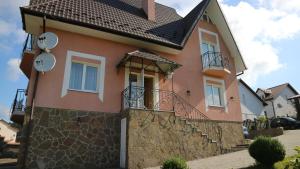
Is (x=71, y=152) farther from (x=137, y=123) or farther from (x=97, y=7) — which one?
(x=97, y=7)

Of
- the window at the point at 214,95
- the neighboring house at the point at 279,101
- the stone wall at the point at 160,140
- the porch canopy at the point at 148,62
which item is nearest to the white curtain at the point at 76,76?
the porch canopy at the point at 148,62

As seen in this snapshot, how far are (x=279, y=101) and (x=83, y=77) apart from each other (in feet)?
132

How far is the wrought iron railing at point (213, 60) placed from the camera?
15.1 metres

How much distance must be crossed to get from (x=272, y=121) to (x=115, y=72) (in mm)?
20488

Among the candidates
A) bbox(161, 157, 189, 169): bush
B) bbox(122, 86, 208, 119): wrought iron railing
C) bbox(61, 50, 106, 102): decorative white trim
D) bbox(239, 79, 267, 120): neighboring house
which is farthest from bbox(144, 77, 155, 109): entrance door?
bbox(239, 79, 267, 120): neighboring house

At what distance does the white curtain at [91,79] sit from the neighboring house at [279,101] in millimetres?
36679

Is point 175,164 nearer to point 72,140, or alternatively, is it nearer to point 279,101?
point 72,140

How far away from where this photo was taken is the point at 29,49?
37.6 ft

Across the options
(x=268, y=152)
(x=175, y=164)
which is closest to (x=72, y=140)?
(x=175, y=164)

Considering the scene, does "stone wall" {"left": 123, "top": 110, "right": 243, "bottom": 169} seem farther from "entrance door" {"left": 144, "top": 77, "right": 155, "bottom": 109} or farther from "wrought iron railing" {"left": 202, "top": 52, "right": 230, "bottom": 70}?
"wrought iron railing" {"left": 202, "top": 52, "right": 230, "bottom": 70}

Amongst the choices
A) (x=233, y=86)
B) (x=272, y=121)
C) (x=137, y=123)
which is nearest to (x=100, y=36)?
(x=137, y=123)

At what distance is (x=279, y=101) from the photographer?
41.8 m

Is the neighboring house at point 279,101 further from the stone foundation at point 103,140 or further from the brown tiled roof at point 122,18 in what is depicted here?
the stone foundation at point 103,140

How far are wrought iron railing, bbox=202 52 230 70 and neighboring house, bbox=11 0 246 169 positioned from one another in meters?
0.07
